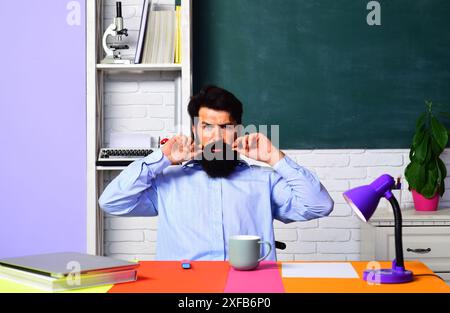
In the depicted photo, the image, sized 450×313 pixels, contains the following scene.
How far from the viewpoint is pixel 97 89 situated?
3.67m

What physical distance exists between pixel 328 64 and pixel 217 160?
4.75 feet

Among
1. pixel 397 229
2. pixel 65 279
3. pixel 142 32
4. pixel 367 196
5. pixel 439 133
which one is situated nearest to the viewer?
pixel 65 279

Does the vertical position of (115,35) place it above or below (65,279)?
above

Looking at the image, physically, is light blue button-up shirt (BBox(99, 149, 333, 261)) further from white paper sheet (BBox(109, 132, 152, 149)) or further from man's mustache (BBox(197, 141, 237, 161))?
white paper sheet (BBox(109, 132, 152, 149))

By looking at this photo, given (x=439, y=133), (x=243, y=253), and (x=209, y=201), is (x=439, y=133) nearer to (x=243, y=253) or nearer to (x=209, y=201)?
(x=209, y=201)

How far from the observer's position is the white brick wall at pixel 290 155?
148 inches

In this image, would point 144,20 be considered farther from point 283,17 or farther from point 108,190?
point 108,190

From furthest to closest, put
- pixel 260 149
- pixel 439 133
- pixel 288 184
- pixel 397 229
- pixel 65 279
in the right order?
1. pixel 439 133
2. pixel 288 184
3. pixel 260 149
4. pixel 397 229
5. pixel 65 279

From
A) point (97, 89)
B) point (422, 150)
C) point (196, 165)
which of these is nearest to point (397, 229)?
point (196, 165)

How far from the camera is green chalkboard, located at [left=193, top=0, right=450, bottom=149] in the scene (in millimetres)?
3760

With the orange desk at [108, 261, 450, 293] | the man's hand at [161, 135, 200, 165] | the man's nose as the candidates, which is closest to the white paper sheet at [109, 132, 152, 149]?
the man's nose

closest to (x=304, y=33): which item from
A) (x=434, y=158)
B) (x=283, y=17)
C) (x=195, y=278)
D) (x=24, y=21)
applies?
(x=283, y=17)

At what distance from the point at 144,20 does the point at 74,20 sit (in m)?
0.38

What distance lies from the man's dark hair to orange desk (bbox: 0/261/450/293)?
0.88m
